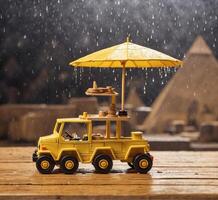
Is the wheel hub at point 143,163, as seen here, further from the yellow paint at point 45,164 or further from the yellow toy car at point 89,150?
the yellow paint at point 45,164

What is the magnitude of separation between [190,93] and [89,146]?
8.30 metres

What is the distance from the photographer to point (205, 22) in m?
7.91

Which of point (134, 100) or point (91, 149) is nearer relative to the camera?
point (91, 149)

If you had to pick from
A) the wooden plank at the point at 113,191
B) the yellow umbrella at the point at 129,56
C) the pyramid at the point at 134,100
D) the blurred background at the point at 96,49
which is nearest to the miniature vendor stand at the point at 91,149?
the yellow umbrella at the point at 129,56

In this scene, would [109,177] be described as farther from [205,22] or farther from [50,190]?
[205,22]

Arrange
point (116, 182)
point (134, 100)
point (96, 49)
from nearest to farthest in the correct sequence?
1. point (116, 182)
2. point (96, 49)
3. point (134, 100)

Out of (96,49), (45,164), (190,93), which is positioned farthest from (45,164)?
(190,93)

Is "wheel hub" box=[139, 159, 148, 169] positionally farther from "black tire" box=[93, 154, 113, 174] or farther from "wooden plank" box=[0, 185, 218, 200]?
"wooden plank" box=[0, 185, 218, 200]

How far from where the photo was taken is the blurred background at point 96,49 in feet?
22.4

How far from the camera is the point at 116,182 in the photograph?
3.31 m

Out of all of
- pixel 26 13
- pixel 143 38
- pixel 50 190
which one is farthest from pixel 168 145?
pixel 50 190

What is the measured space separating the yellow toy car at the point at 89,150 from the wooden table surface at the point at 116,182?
65mm

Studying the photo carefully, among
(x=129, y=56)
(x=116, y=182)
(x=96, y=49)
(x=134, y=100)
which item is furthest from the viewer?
(x=134, y=100)

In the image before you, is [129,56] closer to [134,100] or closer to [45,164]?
[45,164]
